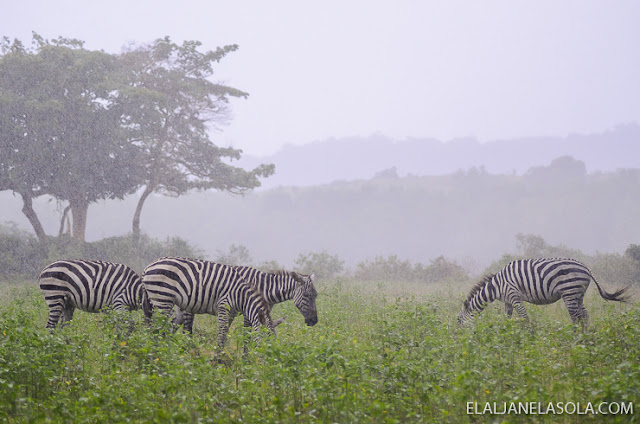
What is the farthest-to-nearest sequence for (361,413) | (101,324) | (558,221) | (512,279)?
(558,221)
(512,279)
(101,324)
(361,413)

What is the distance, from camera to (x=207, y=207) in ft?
284

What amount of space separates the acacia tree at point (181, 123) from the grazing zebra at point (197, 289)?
2164 centimetres

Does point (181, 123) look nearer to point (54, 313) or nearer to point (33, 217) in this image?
point (33, 217)

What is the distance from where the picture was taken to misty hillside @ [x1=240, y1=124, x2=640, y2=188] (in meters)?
159

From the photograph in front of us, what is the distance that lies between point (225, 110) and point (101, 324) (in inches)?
945

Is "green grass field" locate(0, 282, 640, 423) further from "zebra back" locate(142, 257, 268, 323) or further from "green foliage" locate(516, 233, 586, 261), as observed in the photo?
"green foliage" locate(516, 233, 586, 261)

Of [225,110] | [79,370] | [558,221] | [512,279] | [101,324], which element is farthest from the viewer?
[558,221]

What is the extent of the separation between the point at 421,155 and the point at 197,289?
168 metres

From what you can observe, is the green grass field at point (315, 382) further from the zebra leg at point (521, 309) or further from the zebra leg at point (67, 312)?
the zebra leg at point (521, 309)

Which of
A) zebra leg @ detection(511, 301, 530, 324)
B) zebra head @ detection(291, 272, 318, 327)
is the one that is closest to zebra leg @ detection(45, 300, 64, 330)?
zebra head @ detection(291, 272, 318, 327)

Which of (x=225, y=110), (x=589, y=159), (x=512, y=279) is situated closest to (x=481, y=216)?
(x=225, y=110)

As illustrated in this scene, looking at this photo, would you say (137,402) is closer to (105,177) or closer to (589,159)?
(105,177)

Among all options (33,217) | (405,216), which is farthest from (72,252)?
(405,216)

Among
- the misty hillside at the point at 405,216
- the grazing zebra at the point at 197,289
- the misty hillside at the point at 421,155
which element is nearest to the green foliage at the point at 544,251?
the grazing zebra at the point at 197,289
